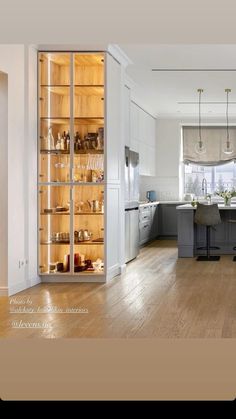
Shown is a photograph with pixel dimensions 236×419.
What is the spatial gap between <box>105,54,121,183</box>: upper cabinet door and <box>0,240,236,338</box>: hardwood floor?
138 cm

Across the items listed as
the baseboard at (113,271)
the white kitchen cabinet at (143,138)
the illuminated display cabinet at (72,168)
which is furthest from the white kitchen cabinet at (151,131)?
the illuminated display cabinet at (72,168)

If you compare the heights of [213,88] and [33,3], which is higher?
[213,88]

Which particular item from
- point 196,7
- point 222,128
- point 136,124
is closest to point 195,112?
point 222,128

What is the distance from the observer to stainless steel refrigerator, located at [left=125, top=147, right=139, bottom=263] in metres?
8.28

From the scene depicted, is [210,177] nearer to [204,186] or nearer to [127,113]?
[204,186]

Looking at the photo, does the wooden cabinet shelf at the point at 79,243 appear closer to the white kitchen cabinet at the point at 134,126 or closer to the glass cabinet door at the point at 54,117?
the glass cabinet door at the point at 54,117

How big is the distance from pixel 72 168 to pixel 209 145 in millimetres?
6631

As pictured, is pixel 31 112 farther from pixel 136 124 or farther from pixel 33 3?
pixel 33 3

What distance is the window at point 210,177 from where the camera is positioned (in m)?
12.8

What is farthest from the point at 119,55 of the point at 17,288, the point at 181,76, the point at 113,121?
the point at 17,288

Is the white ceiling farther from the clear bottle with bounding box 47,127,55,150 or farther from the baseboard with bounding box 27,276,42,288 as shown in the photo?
the baseboard with bounding box 27,276,42,288

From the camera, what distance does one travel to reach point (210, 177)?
12.9 metres
